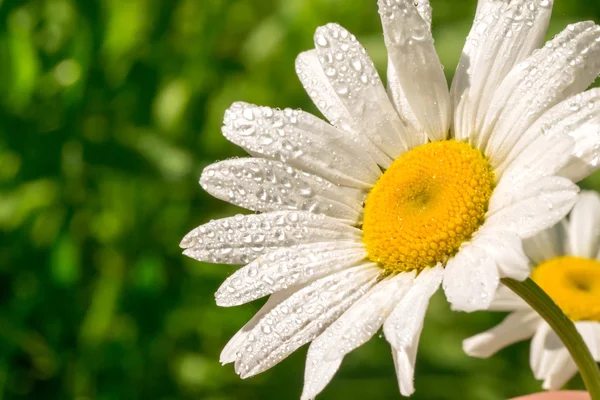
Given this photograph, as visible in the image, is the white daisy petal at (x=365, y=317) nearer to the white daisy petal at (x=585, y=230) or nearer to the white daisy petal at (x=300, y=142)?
the white daisy petal at (x=300, y=142)

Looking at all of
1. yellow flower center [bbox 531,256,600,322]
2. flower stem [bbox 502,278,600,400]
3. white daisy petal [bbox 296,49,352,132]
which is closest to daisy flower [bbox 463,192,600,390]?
yellow flower center [bbox 531,256,600,322]

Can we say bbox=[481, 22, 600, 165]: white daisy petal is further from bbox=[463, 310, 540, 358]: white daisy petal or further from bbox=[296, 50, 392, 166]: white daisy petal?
bbox=[463, 310, 540, 358]: white daisy petal

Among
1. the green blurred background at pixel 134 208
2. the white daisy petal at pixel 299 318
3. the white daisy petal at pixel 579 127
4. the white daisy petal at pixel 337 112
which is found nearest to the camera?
the white daisy petal at pixel 579 127

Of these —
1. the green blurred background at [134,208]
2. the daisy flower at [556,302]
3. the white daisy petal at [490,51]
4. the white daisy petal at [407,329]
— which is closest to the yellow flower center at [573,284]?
the daisy flower at [556,302]

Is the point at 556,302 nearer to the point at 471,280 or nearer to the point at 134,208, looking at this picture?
the point at 471,280

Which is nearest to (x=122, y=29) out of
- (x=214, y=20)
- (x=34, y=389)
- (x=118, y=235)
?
(x=214, y=20)

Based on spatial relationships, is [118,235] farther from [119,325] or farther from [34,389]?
[34,389]
